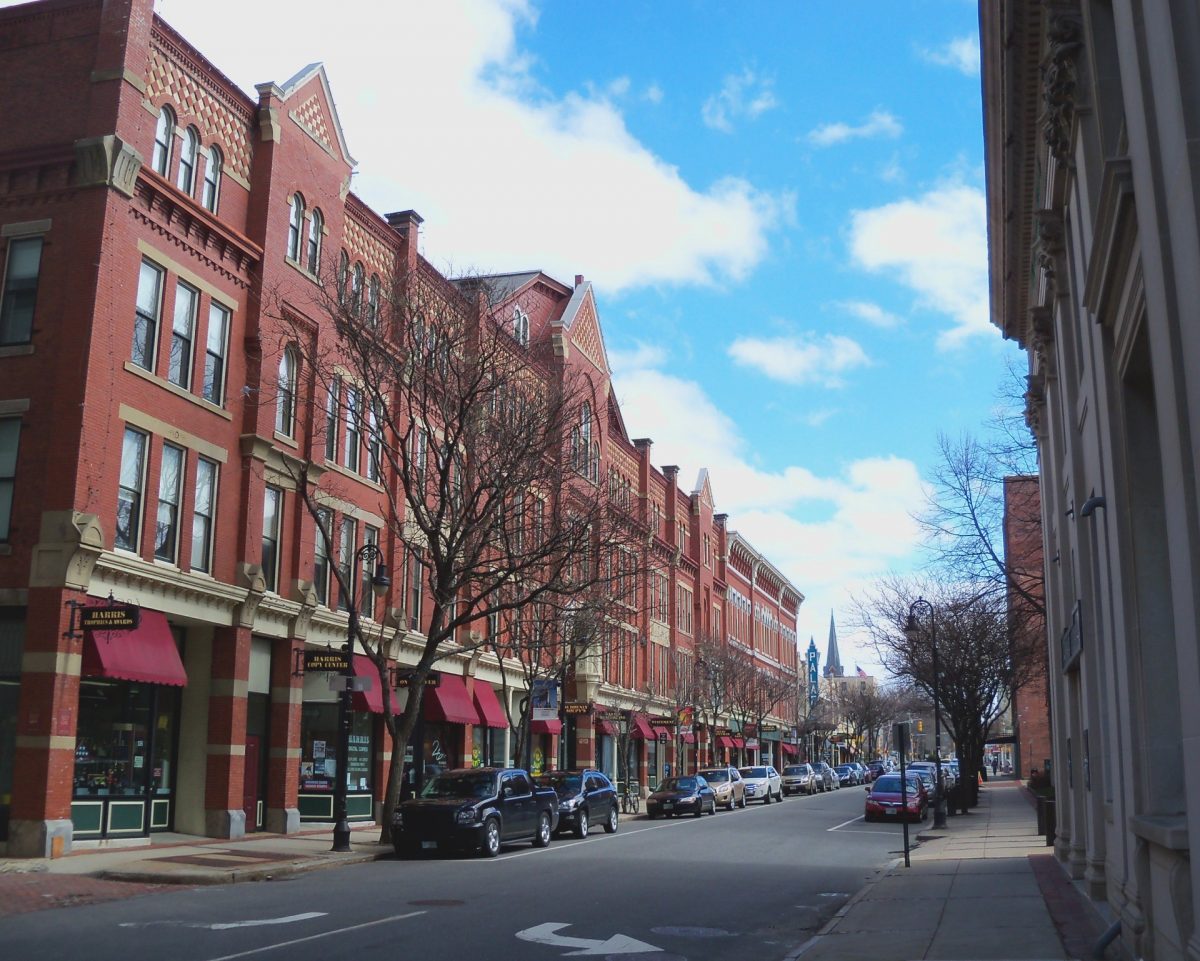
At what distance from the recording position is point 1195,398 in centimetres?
748

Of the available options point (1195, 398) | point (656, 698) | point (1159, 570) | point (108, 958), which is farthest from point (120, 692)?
point (656, 698)

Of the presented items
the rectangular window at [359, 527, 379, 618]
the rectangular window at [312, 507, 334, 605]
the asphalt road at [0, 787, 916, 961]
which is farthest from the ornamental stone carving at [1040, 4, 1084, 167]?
the rectangular window at [359, 527, 379, 618]

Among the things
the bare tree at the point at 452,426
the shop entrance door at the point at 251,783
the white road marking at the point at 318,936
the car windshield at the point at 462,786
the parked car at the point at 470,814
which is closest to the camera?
the white road marking at the point at 318,936

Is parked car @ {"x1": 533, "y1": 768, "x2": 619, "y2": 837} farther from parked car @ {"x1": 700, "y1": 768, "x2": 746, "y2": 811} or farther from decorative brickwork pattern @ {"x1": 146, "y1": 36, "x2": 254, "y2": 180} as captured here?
decorative brickwork pattern @ {"x1": 146, "y1": 36, "x2": 254, "y2": 180}

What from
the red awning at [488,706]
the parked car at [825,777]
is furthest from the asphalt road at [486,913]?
the parked car at [825,777]

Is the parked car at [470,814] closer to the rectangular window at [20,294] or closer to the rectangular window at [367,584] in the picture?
the rectangular window at [367,584]

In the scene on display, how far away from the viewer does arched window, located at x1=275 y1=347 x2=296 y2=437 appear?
93.1 feet

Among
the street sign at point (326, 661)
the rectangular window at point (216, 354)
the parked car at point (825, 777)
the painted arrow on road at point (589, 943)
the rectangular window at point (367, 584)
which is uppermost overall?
the rectangular window at point (216, 354)

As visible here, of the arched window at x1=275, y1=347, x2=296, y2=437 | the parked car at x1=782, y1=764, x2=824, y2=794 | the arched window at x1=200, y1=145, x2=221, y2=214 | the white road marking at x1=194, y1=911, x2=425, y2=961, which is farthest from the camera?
the parked car at x1=782, y1=764, x2=824, y2=794

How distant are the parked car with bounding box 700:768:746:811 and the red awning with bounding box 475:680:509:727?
1113 cm

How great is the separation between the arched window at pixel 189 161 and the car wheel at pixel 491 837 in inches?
573

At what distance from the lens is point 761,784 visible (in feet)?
175

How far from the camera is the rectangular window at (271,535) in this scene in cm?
2819

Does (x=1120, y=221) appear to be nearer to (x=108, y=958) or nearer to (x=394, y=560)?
(x=108, y=958)
